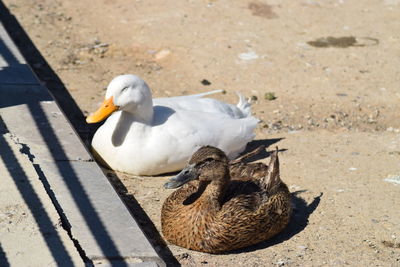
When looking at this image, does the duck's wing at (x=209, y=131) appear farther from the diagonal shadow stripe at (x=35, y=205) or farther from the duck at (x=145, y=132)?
the diagonal shadow stripe at (x=35, y=205)

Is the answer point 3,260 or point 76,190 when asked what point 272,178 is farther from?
point 3,260

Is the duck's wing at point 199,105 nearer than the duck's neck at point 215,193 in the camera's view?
No

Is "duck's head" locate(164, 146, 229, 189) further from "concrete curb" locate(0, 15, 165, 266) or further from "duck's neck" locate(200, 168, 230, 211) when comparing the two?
"concrete curb" locate(0, 15, 165, 266)

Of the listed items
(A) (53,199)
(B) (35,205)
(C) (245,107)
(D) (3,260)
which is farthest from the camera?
(C) (245,107)

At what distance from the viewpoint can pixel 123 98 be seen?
22.1ft

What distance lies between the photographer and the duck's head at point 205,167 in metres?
5.57

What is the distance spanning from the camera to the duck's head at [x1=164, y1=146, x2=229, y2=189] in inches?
219

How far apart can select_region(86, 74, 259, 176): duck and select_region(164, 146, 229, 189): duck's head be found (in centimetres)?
114

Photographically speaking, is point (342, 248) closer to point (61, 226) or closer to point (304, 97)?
point (61, 226)

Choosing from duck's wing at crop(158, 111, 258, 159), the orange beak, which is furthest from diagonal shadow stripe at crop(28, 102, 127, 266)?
duck's wing at crop(158, 111, 258, 159)

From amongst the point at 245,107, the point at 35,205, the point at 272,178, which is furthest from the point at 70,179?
the point at 245,107

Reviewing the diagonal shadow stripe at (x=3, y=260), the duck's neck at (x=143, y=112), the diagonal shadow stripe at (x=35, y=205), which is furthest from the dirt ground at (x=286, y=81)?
the diagonal shadow stripe at (x=3, y=260)

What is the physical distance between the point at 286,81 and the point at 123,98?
9.75ft

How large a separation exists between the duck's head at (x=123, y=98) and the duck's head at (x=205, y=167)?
1271 millimetres
